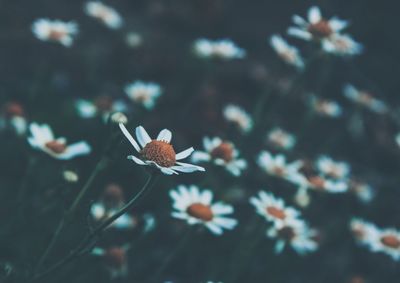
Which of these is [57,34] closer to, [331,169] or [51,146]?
[51,146]

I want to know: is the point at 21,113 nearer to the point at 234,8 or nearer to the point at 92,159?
the point at 92,159

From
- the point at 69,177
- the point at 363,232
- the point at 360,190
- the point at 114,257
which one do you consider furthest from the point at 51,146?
the point at 360,190

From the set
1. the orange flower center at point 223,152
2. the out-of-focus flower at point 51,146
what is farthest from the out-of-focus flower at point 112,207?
the orange flower center at point 223,152

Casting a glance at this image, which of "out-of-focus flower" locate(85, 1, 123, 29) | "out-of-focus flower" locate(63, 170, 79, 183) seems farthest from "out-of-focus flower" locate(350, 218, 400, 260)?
"out-of-focus flower" locate(85, 1, 123, 29)

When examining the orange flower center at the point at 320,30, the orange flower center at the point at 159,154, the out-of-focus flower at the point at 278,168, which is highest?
the orange flower center at the point at 320,30

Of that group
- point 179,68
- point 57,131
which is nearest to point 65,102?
point 57,131

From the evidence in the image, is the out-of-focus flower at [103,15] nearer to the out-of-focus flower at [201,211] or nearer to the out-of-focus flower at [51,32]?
the out-of-focus flower at [51,32]
